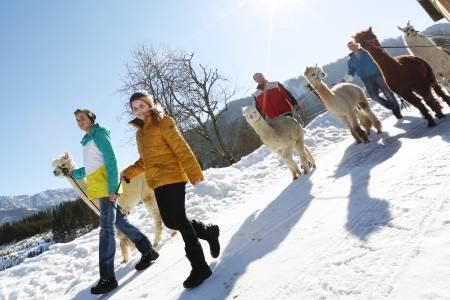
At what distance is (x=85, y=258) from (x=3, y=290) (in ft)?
4.96

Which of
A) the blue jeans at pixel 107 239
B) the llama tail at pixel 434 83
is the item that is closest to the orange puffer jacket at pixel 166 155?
the blue jeans at pixel 107 239

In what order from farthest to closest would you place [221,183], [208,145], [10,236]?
1. [10,236]
2. [208,145]
3. [221,183]

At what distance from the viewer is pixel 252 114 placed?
22.5 ft

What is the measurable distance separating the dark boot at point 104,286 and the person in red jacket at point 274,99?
4.21 metres

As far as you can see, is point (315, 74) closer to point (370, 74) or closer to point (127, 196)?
point (370, 74)

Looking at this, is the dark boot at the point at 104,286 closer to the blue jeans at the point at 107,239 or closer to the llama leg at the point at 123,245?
the blue jeans at the point at 107,239

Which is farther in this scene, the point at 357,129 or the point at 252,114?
the point at 357,129

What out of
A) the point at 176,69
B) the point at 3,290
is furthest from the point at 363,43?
the point at 176,69

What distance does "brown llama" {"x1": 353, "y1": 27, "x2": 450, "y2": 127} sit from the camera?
6.64 meters

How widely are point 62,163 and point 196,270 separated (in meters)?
3.79

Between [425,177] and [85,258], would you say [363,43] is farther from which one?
[85,258]

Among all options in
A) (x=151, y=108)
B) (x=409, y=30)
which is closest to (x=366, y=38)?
(x=409, y=30)

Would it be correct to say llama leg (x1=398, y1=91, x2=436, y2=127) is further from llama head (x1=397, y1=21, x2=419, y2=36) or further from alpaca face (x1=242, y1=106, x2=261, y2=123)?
alpaca face (x1=242, y1=106, x2=261, y2=123)

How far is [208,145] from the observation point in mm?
27672
